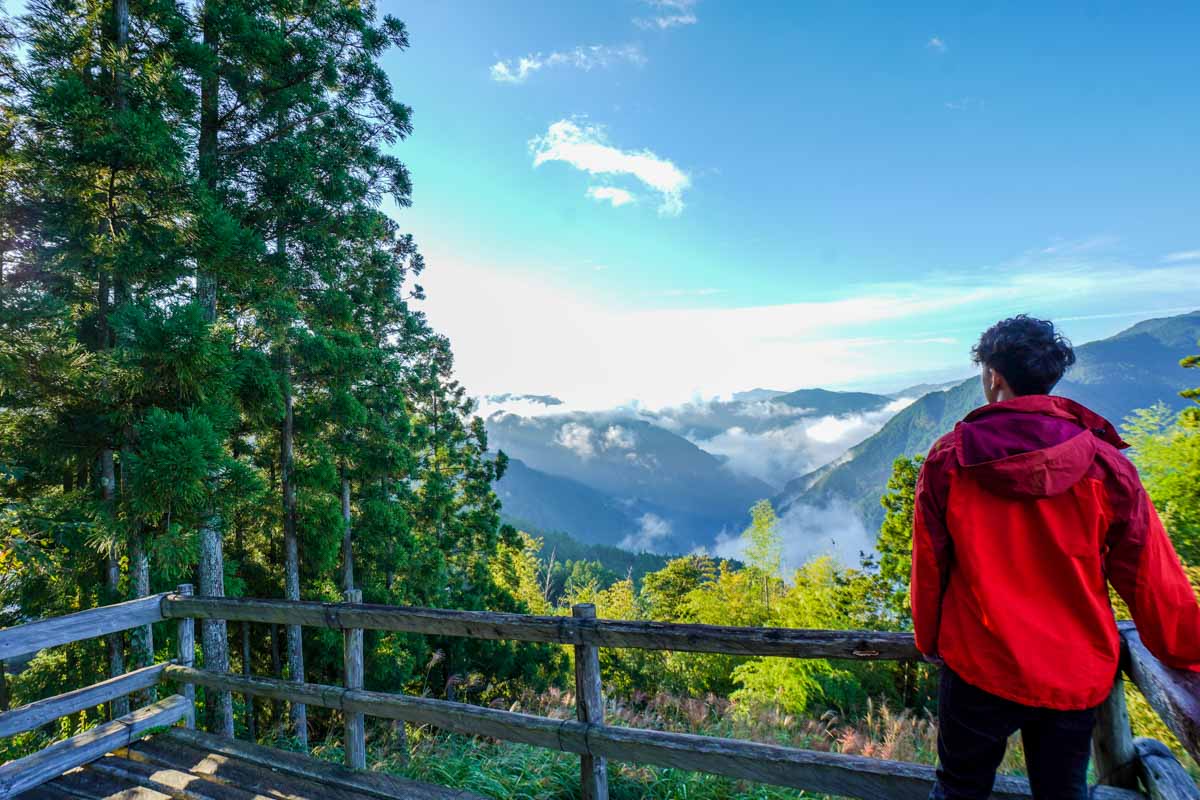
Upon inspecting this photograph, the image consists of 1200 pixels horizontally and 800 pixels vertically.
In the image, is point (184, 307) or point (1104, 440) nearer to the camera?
point (1104, 440)

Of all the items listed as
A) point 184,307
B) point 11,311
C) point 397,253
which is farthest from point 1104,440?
point 397,253

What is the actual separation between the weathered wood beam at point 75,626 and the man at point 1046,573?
5890mm

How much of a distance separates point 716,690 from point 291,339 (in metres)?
27.4

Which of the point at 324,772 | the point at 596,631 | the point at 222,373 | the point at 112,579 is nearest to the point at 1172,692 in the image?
the point at 596,631

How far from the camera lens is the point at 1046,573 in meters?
1.88

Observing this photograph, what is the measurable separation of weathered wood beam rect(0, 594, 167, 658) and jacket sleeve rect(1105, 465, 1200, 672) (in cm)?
639

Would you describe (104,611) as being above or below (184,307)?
below

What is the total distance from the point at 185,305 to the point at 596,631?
6372mm

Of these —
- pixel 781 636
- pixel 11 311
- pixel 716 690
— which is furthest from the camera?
pixel 716 690

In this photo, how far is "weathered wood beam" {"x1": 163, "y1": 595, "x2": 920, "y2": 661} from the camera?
281 cm

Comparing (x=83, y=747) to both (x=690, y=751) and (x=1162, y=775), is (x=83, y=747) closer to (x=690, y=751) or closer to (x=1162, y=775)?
(x=690, y=751)

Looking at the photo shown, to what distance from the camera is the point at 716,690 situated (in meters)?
28.8

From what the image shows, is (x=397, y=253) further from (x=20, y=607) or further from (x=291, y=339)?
(x=20, y=607)

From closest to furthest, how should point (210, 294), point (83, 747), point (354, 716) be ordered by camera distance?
1. point (354, 716)
2. point (83, 747)
3. point (210, 294)
